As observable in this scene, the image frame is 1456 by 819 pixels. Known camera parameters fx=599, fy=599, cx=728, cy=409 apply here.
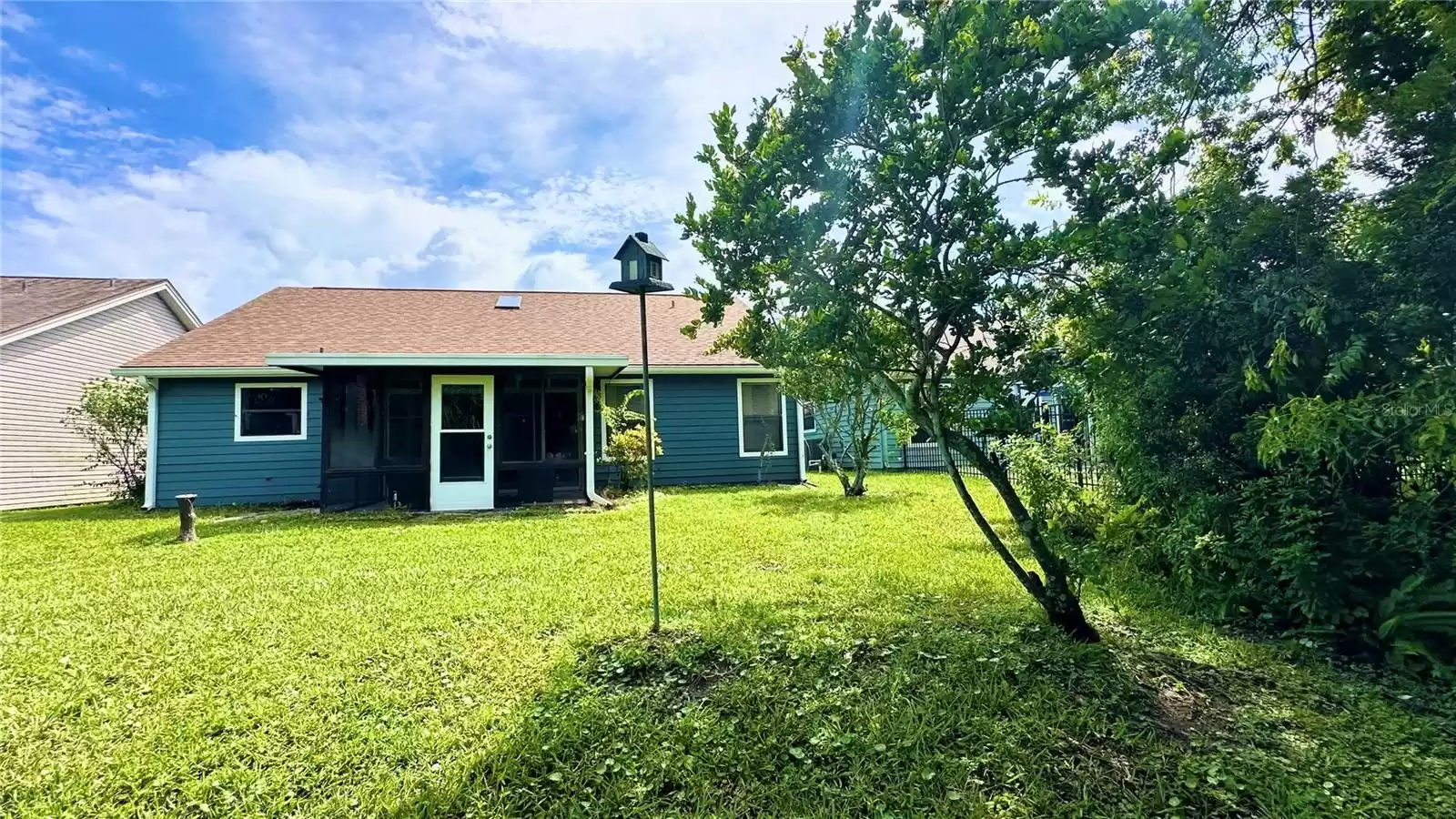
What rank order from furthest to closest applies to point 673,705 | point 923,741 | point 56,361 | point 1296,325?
point 56,361 < point 1296,325 < point 673,705 < point 923,741

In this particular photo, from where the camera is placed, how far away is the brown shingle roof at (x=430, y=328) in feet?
32.2

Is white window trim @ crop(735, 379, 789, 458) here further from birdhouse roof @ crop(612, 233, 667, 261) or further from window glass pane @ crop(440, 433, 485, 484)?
birdhouse roof @ crop(612, 233, 667, 261)

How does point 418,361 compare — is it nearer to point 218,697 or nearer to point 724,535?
point 724,535

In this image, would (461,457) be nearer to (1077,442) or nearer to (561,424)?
(561,424)

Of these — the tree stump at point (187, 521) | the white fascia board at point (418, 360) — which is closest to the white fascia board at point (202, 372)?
the white fascia board at point (418, 360)

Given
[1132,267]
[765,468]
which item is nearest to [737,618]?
[1132,267]

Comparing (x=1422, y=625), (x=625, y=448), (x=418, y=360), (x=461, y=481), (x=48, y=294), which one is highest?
(x=48, y=294)

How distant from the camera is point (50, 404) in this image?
34.4 ft

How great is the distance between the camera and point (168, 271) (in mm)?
13391

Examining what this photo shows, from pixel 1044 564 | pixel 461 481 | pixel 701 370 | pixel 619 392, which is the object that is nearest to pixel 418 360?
pixel 461 481

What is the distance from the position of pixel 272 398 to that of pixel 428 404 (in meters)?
3.46

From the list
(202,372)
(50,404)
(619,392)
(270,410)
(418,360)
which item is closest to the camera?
(418,360)

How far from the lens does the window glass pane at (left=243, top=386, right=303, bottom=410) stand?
986cm

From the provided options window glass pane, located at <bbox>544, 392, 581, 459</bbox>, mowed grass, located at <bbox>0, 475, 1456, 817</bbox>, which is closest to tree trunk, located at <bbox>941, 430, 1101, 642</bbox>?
mowed grass, located at <bbox>0, 475, 1456, 817</bbox>
